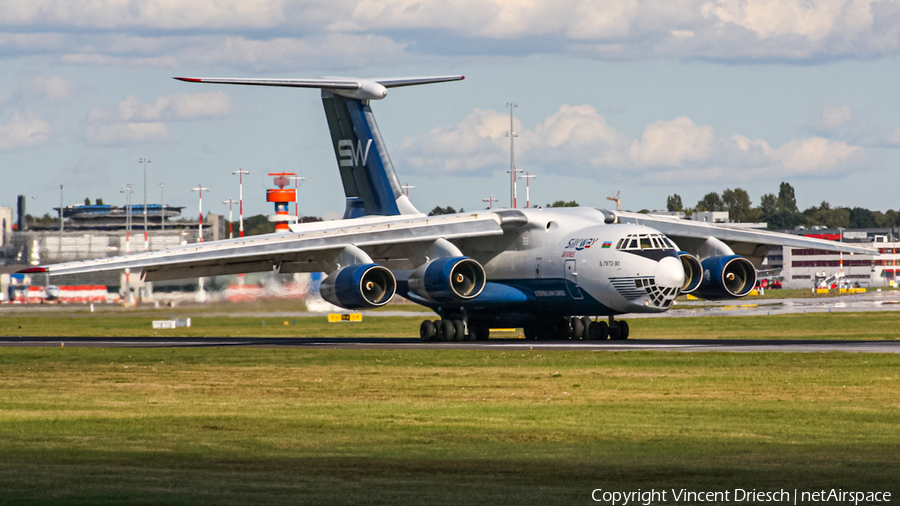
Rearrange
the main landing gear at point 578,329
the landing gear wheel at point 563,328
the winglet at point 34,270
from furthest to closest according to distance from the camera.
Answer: the landing gear wheel at point 563,328
the main landing gear at point 578,329
the winglet at point 34,270

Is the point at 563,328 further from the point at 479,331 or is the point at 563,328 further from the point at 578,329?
the point at 479,331

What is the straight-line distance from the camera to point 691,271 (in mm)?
36969

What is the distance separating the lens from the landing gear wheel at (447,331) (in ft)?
125

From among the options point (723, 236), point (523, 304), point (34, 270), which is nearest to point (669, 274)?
point (523, 304)

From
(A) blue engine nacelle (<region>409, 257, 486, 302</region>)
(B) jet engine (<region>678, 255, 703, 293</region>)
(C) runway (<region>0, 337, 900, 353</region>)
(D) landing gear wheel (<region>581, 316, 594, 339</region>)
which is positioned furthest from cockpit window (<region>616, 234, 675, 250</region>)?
(A) blue engine nacelle (<region>409, 257, 486, 302</region>)

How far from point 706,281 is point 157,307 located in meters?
29.6

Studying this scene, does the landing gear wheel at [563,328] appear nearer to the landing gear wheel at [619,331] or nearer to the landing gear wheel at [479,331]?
the landing gear wheel at [619,331]

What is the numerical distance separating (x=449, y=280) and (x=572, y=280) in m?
3.63

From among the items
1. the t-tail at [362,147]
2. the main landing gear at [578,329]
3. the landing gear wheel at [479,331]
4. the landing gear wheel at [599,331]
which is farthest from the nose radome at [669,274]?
the t-tail at [362,147]

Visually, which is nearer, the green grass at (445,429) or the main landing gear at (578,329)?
the green grass at (445,429)

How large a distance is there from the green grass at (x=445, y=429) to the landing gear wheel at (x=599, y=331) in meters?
10.4

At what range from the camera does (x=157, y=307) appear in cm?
5797

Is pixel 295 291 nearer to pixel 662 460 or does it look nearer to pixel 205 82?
pixel 205 82

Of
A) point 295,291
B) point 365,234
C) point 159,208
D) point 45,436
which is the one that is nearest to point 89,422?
point 45,436
